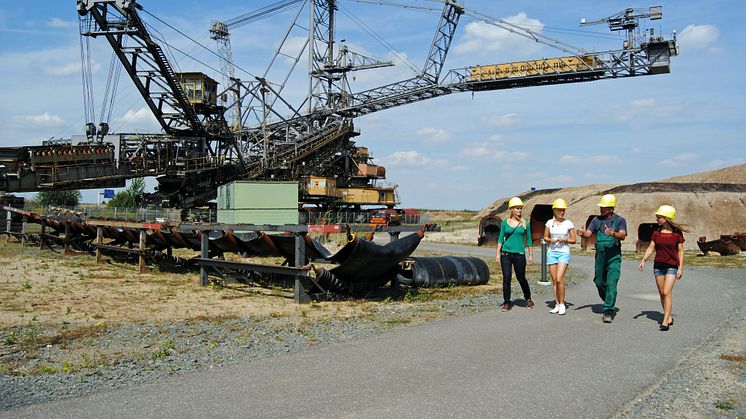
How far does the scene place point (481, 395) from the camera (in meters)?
5.71

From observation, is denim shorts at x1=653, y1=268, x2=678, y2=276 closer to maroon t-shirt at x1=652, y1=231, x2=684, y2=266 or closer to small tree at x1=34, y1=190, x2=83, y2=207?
maroon t-shirt at x1=652, y1=231, x2=684, y2=266

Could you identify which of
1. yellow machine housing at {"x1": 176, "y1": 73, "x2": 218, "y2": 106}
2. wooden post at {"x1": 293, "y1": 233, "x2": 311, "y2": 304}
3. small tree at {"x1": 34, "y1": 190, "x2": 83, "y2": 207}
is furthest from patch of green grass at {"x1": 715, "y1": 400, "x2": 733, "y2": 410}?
small tree at {"x1": 34, "y1": 190, "x2": 83, "y2": 207}

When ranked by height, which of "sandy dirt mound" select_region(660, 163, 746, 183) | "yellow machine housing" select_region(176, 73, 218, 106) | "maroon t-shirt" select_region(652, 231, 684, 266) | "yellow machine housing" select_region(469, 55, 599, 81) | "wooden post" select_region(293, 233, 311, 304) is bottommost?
"wooden post" select_region(293, 233, 311, 304)

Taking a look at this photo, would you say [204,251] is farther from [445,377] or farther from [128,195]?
[128,195]

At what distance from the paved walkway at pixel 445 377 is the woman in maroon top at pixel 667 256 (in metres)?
0.45

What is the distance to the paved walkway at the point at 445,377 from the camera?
17.4 ft

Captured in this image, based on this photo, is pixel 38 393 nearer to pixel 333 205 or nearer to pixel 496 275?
pixel 496 275

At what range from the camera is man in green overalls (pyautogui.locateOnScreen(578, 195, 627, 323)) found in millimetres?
9539

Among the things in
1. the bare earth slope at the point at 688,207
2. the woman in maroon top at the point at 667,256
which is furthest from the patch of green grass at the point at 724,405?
the bare earth slope at the point at 688,207

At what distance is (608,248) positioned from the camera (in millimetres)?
9656

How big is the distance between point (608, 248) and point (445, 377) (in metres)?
4.59

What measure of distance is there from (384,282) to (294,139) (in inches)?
1471

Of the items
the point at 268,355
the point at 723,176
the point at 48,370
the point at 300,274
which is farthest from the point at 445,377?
the point at 723,176

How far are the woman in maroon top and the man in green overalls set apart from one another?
54 centimetres
